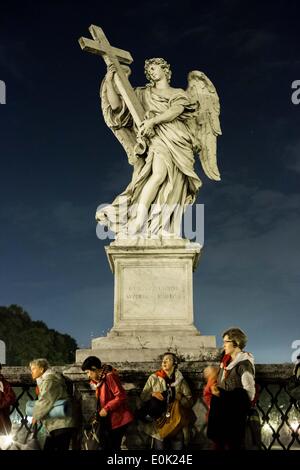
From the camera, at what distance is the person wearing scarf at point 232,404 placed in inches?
236

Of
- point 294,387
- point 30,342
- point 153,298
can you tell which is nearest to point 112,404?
point 294,387

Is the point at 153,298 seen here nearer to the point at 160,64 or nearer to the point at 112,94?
the point at 112,94

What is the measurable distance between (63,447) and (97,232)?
3881 mm

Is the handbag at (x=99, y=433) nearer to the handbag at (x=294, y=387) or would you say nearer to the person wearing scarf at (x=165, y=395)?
the person wearing scarf at (x=165, y=395)

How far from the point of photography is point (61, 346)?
37.0m

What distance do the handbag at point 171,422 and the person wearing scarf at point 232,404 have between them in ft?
2.27

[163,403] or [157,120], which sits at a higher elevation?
[157,120]

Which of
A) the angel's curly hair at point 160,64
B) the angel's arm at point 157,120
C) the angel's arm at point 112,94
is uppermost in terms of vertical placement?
the angel's curly hair at point 160,64

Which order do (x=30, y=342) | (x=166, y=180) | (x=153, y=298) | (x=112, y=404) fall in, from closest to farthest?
(x=112, y=404), (x=153, y=298), (x=166, y=180), (x=30, y=342)

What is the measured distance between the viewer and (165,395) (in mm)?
6789

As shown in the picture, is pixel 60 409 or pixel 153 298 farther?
pixel 153 298

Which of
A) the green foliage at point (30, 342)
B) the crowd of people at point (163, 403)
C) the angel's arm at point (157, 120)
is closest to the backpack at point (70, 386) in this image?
the crowd of people at point (163, 403)

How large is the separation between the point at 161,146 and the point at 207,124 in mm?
1098
